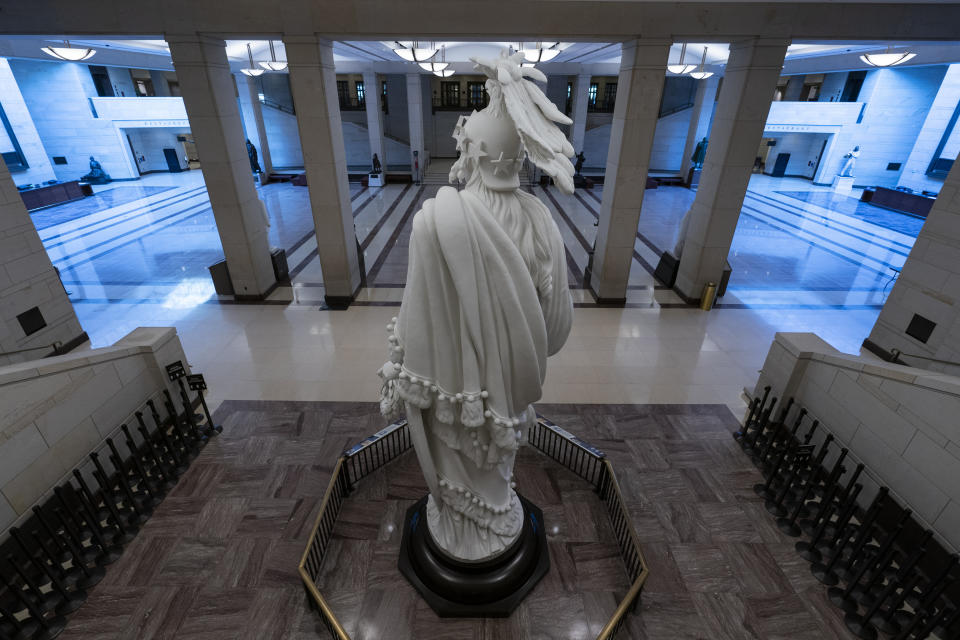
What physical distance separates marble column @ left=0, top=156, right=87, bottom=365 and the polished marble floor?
392cm

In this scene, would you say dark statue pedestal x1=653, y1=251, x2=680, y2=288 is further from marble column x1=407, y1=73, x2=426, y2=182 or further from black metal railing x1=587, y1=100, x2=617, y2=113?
black metal railing x1=587, y1=100, x2=617, y2=113

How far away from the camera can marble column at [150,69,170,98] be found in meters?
22.6

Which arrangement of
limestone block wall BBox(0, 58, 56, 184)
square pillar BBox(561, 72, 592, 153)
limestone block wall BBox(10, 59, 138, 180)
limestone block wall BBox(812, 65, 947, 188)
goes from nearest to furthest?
limestone block wall BBox(0, 58, 56, 184)
limestone block wall BBox(10, 59, 138, 180)
limestone block wall BBox(812, 65, 947, 188)
square pillar BBox(561, 72, 592, 153)

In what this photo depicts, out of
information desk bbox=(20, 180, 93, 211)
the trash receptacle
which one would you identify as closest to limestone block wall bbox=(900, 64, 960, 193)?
the trash receptacle

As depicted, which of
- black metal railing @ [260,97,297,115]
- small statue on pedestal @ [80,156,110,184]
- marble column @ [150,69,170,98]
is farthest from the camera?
black metal railing @ [260,97,297,115]

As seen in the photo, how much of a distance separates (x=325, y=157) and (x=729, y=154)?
737cm

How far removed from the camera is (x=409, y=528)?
3.84 metres

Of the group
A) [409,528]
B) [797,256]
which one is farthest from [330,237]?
[797,256]

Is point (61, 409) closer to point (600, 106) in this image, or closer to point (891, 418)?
point (891, 418)

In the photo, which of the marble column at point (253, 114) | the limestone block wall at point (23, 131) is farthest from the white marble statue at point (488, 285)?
the limestone block wall at point (23, 131)

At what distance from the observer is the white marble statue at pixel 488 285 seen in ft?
6.68

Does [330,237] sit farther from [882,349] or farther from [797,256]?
[797,256]

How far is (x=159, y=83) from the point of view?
22.9 m

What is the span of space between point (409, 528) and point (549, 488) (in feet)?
5.11
